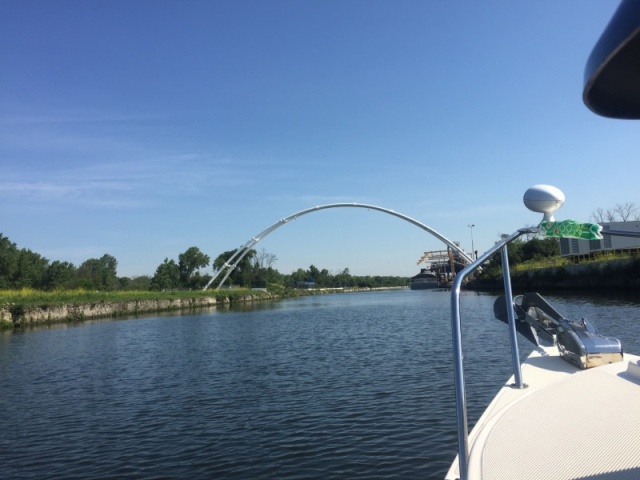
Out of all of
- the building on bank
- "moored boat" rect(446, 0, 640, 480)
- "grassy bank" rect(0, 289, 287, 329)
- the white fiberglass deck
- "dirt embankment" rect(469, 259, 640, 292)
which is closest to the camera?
"moored boat" rect(446, 0, 640, 480)

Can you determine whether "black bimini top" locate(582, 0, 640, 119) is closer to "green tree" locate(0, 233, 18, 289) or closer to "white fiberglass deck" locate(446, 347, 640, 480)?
"white fiberglass deck" locate(446, 347, 640, 480)

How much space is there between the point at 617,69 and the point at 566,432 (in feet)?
9.25

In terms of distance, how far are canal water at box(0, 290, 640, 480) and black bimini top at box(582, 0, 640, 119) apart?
570 cm

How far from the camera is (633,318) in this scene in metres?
19.4

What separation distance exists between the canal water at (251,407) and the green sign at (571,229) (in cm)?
432

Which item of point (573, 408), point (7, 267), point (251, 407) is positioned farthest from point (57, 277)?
point (573, 408)

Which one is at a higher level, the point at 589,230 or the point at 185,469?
the point at 589,230

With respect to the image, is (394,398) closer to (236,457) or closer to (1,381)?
(236,457)

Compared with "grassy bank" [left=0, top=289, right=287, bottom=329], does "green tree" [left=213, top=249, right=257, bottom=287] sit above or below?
above

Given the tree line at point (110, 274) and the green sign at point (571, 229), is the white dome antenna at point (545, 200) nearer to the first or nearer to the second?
the green sign at point (571, 229)

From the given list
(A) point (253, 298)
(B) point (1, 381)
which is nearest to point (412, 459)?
(B) point (1, 381)

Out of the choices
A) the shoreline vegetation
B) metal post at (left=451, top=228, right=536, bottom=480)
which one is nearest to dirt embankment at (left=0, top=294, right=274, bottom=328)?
the shoreline vegetation

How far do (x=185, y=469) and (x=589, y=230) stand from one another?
652 cm

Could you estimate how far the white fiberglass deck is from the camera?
2986 mm
